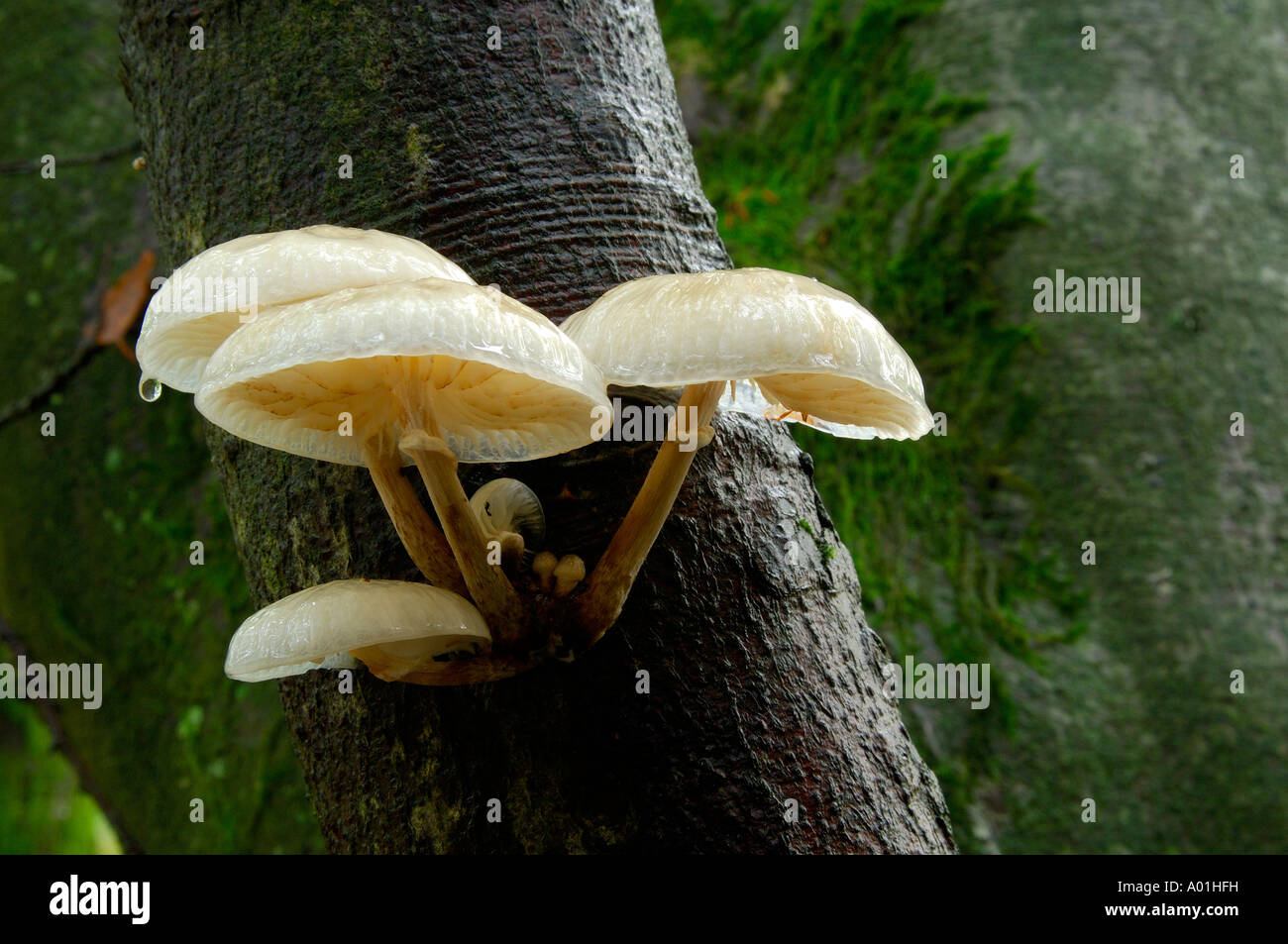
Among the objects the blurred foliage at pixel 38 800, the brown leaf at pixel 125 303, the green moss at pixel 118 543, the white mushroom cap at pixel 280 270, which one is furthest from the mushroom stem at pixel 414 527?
the blurred foliage at pixel 38 800

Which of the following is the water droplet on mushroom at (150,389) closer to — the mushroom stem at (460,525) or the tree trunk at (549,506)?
the tree trunk at (549,506)

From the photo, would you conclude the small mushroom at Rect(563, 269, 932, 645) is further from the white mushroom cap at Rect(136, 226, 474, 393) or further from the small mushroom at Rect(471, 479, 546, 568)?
the white mushroom cap at Rect(136, 226, 474, 393)

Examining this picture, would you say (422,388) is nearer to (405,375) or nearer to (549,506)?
(405,375)

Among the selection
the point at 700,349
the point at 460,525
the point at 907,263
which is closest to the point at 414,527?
the point at 460,525

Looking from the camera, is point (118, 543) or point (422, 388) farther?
point (118, 543)
